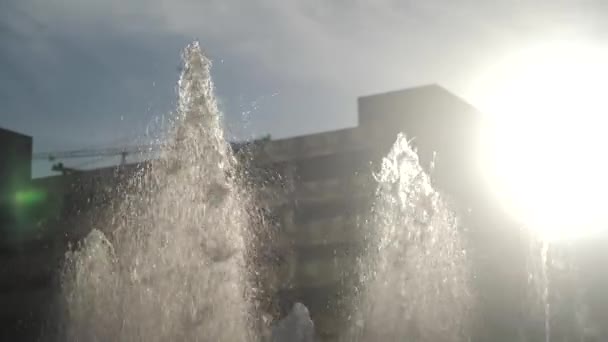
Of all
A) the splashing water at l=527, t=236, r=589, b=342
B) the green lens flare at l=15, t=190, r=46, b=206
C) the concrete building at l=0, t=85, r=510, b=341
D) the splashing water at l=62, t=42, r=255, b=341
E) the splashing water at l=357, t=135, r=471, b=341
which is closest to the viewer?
the splashing water at l=62, t=42, r=255, b=341

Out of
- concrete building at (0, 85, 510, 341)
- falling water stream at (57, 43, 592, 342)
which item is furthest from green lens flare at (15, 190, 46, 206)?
falling water stream at (57, 43, 592, 342)

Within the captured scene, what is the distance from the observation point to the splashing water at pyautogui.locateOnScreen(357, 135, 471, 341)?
883 inches

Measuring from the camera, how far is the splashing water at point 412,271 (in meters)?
22.4

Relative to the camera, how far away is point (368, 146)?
48188mm

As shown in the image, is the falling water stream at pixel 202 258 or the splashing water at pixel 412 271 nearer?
the falling water stream at pixel 202 258

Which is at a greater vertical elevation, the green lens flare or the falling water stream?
the green lens flare

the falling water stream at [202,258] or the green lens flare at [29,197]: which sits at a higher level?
the green lens flare at [29,197]

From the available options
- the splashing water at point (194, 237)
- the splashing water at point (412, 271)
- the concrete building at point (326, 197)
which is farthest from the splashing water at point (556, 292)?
the splashing water at point (194, 237)

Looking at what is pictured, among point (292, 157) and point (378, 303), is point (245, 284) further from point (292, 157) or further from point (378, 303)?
point (292, 157)

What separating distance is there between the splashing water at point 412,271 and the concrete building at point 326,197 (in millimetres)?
20947

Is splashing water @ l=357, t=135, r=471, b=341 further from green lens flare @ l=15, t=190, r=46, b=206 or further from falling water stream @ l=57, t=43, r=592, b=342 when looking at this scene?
green lens flare @ l=15, t=190, r=46, b=206

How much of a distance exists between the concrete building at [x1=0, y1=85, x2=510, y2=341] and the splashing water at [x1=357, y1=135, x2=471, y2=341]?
20.9 m

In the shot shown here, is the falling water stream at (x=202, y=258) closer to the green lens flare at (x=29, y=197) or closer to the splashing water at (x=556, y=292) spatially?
the splashing water at (x=556, y=292)

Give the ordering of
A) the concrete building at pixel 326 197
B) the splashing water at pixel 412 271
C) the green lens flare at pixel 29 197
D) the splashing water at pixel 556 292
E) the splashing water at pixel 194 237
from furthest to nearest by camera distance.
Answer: the green lens flare at pixel 29 197, the concrete building at pixel 326 197, the splashing water at pixel 556 292, the splashing water at pixel 412 271, the splashing water at pixel 194 237
